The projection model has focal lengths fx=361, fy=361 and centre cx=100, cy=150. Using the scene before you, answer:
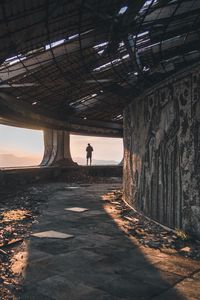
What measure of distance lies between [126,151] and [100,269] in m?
7.61

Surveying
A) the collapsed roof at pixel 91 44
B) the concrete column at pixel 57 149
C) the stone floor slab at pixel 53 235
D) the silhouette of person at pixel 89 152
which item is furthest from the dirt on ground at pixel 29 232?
the silhouette of person at pixel 89 152

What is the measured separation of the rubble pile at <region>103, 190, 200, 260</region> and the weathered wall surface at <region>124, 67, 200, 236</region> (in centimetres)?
20

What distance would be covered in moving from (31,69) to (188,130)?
5.56 meters

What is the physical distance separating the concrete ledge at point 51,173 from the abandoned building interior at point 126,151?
13.2 feet

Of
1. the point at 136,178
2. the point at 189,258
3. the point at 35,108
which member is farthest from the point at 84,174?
the point at 189,258

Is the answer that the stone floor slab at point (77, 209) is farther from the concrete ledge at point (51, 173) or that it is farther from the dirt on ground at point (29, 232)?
the concrete ledge at point (51, 173)

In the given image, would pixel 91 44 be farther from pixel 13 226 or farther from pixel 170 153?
pixel 13 226

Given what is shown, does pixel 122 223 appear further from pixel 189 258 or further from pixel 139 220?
pixel 189 258

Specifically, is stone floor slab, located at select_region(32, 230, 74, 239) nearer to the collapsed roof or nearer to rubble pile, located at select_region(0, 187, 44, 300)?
rubble pile, located at select_region(0, 187, 44, 300)

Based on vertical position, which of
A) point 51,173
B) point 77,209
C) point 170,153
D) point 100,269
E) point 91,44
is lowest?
point 100,269

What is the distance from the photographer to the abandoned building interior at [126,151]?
5402 millimetres

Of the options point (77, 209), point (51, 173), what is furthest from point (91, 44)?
point (51, 173)

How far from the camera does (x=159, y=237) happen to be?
25.9 feet

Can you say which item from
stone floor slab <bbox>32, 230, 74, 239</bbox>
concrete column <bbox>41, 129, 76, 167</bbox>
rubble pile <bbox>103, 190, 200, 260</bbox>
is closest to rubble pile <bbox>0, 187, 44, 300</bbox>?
stone floor slab <bbox>32, 230, 74, 239</bbox>
